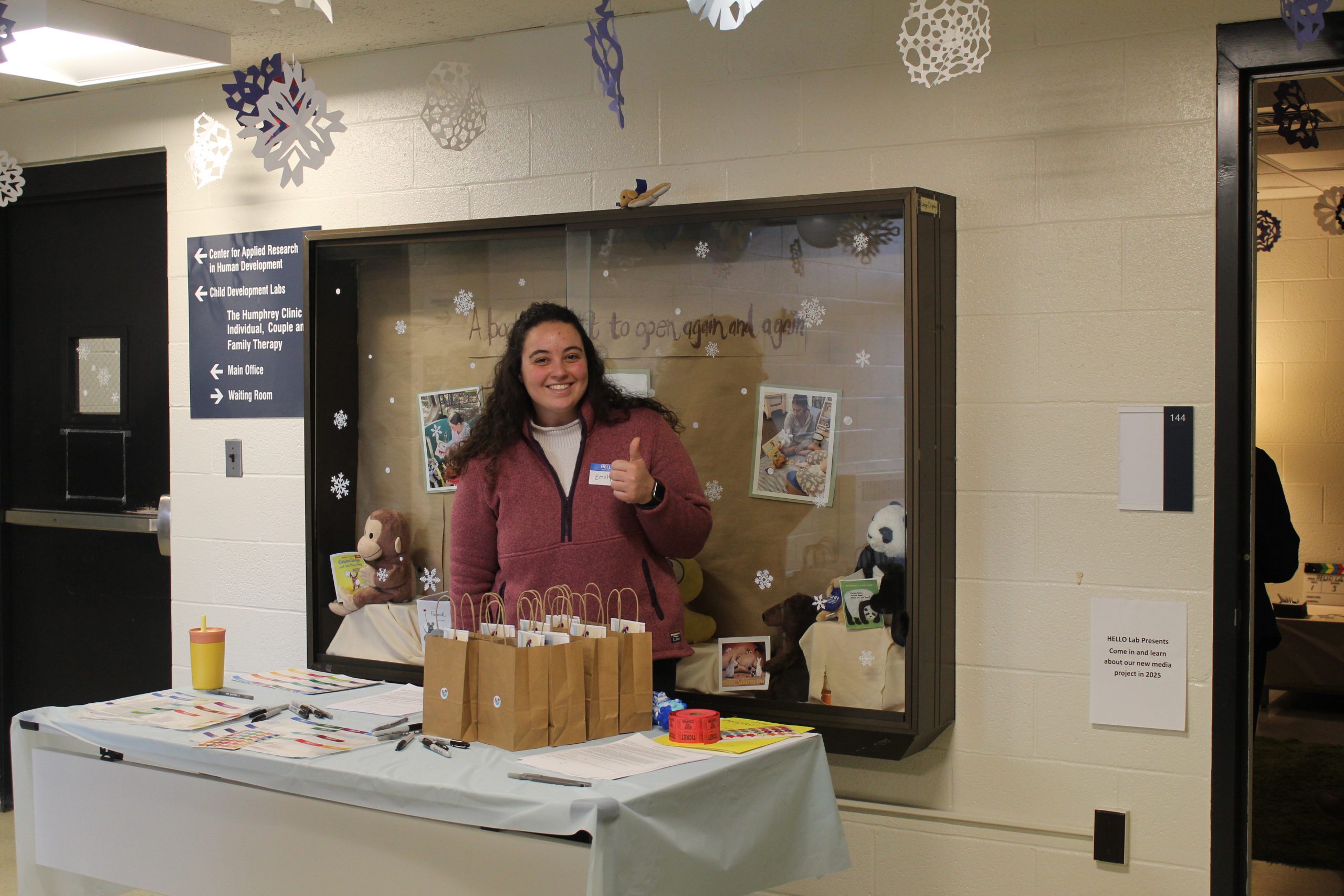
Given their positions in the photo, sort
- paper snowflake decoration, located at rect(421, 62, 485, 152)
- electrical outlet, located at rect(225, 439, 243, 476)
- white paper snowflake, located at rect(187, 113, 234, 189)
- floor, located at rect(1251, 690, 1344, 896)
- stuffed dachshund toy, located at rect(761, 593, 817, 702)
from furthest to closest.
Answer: floor, located at rect(1251, 690, 1344, 896) → electrical outlet, located at rect(225, 439, 243, 476) → white paper snowflake, located at rect(187, 113, 234, 189) → paper snowflake decoration, located at rect(421, 62, 485, 152) → stuffed dachshund toy, located at rect(761, 593, 817, 702)

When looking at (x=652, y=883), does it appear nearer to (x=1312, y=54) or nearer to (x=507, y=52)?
(x=1312, y=54)

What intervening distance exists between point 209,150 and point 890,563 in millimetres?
2583

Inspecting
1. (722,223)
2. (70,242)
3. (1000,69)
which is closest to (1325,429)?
(1000,69)

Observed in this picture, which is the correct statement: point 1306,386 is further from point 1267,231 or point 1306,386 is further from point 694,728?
point 694,728

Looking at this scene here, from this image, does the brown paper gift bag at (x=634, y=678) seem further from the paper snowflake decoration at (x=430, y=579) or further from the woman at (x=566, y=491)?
the paper snowflake decoration at (x=430, y=579)

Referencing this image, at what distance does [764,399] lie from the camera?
277 cm

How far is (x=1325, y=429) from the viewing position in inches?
144

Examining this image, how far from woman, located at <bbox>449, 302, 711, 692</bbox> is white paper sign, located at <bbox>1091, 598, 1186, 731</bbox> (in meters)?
0.98

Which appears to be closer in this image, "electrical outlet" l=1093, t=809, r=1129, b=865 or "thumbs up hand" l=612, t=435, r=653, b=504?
"thumbs up hand" l=612, t=435, r=653, b=504

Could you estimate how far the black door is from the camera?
401cm

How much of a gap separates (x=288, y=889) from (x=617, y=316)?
5.25ft

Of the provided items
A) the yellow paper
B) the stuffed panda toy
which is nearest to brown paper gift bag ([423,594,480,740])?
the yellow paper

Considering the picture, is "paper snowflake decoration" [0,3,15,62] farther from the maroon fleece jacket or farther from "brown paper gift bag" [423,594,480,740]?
"brown paper gift bag" [423,594,480,740]

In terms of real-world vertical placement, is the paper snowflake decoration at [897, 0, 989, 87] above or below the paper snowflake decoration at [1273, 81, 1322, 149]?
above
